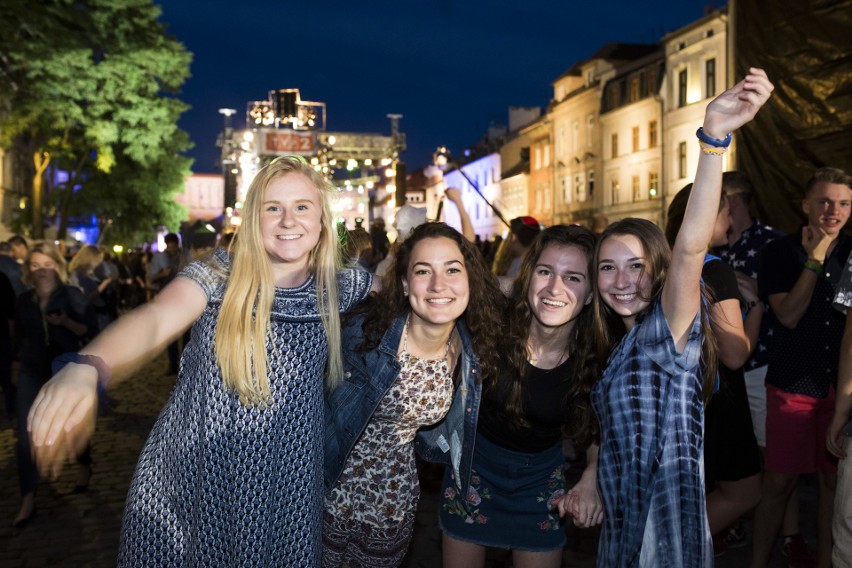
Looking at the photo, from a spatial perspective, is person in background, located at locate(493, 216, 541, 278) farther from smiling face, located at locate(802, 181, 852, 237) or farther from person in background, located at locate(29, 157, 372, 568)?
person in background, located at locate(29, 157, 372, 568)

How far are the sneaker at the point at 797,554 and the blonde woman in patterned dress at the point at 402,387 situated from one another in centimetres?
242

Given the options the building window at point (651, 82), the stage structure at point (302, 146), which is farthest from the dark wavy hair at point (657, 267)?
the building window at point (651, 82)

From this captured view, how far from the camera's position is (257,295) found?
2.64 metres

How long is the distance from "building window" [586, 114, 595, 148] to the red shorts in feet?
127

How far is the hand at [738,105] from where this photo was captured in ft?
7.18

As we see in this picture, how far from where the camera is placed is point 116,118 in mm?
25219

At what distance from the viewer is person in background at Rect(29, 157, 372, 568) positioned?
2.50 meters

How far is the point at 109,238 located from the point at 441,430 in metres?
27.9

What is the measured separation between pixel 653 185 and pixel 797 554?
33.5 meters

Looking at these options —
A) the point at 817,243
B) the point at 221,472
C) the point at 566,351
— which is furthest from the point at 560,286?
the point at 817,243

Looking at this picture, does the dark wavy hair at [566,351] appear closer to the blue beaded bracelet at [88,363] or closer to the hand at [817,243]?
the hand at [817,243]

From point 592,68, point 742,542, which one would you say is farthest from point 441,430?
point 592,68

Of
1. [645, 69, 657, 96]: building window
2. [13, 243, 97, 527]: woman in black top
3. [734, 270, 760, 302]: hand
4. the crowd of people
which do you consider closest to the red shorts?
the crowd of people

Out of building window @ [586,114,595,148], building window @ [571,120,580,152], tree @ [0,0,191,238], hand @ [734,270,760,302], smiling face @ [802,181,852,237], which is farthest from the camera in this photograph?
building window @ [571,120,580,152]
